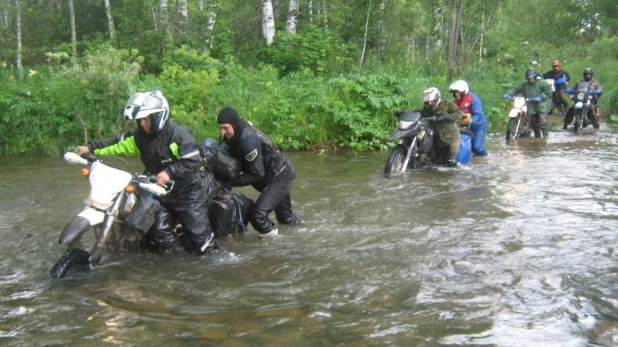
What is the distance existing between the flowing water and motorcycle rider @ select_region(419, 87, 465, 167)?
182cm

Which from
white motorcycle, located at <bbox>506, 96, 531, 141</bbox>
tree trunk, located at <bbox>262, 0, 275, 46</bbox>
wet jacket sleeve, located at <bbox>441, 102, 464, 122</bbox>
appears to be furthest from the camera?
tree trunk, located at <bbox>262, 0, 275, 46</bbox>

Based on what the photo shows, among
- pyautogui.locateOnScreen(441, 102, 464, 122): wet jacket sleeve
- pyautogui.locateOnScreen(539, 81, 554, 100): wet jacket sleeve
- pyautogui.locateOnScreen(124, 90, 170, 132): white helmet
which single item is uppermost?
pyautogui.locateOnScreen(124, 90, 170, 132): white helmet

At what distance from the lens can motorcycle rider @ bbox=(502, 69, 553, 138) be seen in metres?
14.9

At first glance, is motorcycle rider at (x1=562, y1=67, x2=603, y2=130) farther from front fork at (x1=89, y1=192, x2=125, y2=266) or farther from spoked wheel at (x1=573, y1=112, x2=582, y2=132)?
front fork at (x1=89, y1=192, x2=125, y2=266)

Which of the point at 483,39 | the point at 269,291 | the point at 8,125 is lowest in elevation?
the point at 269,291

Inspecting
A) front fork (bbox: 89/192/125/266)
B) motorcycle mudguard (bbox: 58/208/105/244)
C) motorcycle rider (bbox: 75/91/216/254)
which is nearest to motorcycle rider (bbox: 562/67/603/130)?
motorcycle rider (bbox: 75/91/216/254)

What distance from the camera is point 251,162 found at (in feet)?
21.9

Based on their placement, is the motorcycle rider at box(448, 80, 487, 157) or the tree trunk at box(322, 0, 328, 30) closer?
the motorcycle rider at box(448, 80, 487, 157)

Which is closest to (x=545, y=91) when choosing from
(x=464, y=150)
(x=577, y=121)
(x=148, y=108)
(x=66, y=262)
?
(x=577, y=121)

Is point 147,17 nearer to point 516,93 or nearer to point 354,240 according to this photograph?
point 516,93

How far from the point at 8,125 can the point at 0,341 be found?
1073 cm

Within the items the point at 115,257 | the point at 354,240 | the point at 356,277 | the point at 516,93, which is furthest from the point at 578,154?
the point at 115,257

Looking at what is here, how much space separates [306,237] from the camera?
7113mm

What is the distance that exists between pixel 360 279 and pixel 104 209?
7.59 ft
